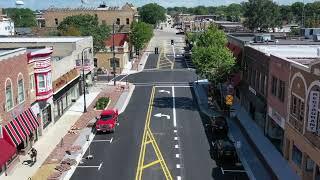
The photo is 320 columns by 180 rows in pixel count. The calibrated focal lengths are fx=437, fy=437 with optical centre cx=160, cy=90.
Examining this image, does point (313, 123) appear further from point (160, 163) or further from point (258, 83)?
point (258, 83)

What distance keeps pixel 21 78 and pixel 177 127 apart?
17.0 metres

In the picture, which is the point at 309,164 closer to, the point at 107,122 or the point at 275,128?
the point at 275,128

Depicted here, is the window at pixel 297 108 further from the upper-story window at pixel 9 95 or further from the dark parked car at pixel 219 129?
the upper-story window at pixel 9 95

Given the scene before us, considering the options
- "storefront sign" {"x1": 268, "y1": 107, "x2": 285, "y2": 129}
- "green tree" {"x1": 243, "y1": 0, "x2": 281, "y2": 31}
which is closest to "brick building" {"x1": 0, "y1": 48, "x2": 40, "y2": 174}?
"storefront sign" {"x1": 268, "y1": 107, "x2": 285, "y2": 129}

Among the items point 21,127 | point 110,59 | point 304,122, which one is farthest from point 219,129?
point 110,59

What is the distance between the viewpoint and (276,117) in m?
39.8

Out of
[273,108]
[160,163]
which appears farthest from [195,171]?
[273,108]

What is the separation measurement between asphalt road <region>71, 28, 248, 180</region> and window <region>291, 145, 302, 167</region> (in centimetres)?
462

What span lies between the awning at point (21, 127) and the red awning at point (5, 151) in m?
1.23

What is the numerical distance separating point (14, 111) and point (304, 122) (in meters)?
22.8

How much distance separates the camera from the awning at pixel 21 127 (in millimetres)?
33875

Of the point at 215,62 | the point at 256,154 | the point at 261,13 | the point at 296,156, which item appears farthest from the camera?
the point at 261,13

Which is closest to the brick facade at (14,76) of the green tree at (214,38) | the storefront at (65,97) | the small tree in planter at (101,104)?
the storefront at (65,97)

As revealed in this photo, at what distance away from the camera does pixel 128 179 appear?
3158cm
